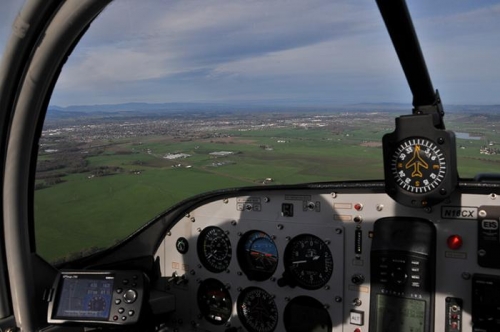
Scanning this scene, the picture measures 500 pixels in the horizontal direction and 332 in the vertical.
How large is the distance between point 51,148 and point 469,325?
2.72 meters

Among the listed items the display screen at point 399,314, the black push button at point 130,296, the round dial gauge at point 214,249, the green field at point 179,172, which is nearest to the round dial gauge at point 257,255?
the round dial gauge at point 214,249

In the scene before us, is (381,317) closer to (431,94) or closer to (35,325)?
(431,94)

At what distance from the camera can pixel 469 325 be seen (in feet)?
8.82

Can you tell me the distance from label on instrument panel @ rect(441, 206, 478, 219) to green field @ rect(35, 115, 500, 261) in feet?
0.66

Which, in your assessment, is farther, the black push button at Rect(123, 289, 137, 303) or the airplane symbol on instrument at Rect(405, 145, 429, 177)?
the black push button at Rect(123, 289, 137, 303)

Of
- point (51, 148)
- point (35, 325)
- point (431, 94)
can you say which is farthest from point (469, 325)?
point (51, 148)

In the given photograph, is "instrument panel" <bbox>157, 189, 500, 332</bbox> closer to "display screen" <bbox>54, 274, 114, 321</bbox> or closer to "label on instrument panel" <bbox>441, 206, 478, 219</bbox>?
"label on instrument panel" <bbox>441, 206, 478, 219</bbox>

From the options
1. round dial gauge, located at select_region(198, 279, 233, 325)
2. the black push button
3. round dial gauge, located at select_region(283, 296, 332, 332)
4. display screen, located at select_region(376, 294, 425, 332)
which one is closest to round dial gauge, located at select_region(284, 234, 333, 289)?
round dial gauge, located at select_region(283, 296, 332, 332)

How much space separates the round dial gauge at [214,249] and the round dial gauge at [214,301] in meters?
0.13

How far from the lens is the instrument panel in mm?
2742

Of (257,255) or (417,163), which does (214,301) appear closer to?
(257,255)

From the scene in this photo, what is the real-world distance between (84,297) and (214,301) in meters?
1.19

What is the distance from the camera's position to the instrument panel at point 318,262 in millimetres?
2742

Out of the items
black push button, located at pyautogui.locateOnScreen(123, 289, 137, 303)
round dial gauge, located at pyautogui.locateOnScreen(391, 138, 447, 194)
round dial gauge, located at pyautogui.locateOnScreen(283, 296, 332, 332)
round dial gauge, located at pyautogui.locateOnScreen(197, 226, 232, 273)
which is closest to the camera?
round dial gauge, located at pyautogui.locateOnScreen(391, 138, 447, 194)
